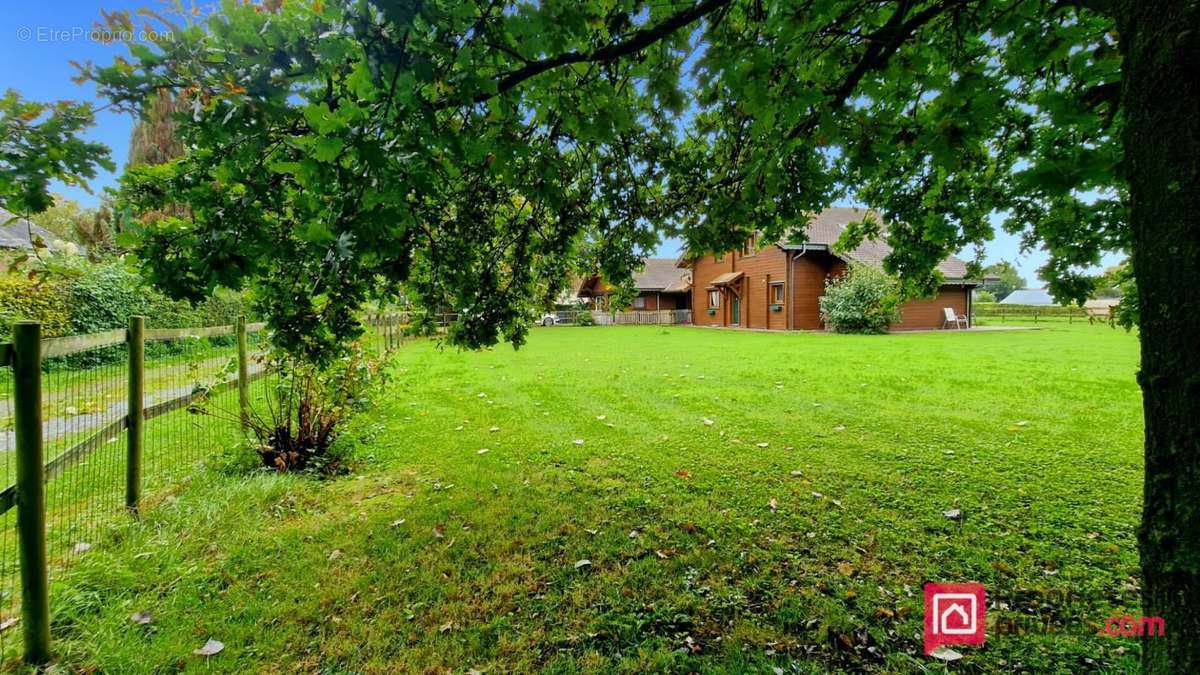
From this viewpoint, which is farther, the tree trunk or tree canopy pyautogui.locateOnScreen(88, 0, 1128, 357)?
tree canopy pyautogui.locateOnScreen(88, 0, 1128, 357)

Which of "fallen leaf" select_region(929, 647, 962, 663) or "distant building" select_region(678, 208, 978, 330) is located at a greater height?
"distant building" select_region(678, 208, 978, 330)

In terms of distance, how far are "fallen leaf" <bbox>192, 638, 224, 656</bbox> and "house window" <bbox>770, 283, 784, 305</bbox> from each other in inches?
923

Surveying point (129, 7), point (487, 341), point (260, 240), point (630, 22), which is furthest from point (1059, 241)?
point (129, 7)

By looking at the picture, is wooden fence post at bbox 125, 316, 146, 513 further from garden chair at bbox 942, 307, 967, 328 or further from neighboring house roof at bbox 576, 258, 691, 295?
neighboring house roof at bbox 576, 258, 691, 295

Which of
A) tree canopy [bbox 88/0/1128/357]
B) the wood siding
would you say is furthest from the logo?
the wood siding

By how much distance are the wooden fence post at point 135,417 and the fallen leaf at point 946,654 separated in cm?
495

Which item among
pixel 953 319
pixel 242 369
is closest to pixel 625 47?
pixel 242 369

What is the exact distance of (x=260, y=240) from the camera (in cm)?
215

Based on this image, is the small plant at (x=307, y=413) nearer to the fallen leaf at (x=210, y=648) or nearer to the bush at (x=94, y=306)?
the fallen leaf at (x=210, y=648)

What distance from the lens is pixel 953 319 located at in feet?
76.7

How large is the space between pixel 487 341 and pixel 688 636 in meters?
2.43

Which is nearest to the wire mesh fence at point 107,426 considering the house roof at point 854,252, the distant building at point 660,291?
the house roof at point 854,252

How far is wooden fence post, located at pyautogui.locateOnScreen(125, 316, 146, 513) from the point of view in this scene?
3.39 metres

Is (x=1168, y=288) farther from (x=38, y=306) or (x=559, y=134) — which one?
(x=38, y=306)
